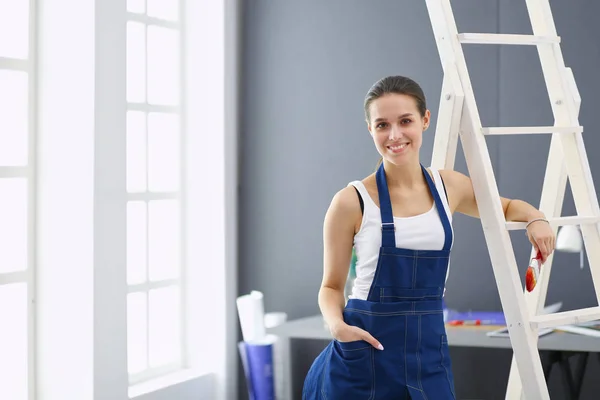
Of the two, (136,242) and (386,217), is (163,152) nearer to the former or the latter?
(136,242)

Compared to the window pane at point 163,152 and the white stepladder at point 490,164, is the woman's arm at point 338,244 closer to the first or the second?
the white stepladder at point 490,164

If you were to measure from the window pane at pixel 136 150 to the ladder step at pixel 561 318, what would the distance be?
2.09 m

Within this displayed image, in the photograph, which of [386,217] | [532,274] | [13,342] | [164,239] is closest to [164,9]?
[164,239]

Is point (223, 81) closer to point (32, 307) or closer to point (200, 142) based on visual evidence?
point (200, 142)

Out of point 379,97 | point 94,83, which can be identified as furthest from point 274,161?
point 379,97

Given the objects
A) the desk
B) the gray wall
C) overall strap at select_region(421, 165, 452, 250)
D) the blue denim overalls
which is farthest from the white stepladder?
the gray wall

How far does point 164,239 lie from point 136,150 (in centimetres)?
47

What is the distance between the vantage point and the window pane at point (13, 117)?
3.61m

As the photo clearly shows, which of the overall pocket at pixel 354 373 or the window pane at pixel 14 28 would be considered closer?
the overall pocket at pixel 354 373

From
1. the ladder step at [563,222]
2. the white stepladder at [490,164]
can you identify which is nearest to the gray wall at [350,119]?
the white stepladder at [490,164]

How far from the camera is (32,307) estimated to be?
367 cm

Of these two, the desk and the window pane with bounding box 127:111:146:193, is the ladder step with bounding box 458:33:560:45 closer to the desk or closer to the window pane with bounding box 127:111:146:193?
the desk

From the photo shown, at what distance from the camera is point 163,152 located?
4.46 m

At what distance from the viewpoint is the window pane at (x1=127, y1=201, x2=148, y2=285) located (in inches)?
167
